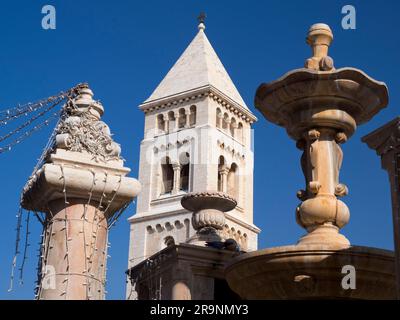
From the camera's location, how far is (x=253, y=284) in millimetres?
11070

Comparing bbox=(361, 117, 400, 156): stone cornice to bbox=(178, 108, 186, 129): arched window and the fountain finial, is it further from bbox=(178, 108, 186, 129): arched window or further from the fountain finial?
bbox=(178, 108, 186, 129): arched window

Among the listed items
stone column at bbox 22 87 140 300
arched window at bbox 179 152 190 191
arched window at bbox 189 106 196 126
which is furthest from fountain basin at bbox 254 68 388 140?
arched window at bbox 189 106 196 126

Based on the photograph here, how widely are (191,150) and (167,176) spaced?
309 cm

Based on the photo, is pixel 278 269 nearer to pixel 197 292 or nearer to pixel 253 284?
pixel 253 284

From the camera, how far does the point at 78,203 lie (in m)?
10.4

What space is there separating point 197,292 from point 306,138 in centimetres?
321

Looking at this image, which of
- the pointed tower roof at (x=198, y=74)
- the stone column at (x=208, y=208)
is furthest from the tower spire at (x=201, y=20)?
the stone column at (x=208, y=208)

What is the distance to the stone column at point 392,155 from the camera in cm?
845

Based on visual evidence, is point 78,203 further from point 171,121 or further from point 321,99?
point 171,121

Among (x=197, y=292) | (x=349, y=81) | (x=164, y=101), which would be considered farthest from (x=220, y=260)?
(x=164, y=101)

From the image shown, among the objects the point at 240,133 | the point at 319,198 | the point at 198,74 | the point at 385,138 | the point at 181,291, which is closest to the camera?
the point at 385,138

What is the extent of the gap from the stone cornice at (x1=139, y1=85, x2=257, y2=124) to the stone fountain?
186 feet

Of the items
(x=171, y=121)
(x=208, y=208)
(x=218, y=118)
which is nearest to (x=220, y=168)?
(x=218, y=118)

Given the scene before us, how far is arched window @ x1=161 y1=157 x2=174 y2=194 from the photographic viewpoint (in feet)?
230
